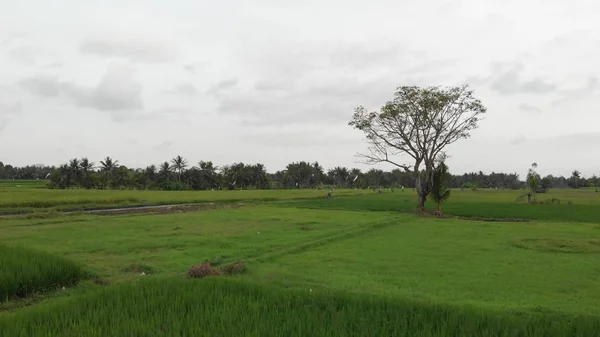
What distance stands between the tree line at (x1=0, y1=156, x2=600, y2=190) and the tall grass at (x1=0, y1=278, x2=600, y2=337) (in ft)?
243

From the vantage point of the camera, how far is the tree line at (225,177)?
9794cm

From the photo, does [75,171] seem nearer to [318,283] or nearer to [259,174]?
[259,174]

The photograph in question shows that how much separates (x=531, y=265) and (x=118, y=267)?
12569 millimetres

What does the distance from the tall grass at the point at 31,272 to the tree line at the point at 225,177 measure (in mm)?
73600

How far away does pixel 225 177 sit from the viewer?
383 ft

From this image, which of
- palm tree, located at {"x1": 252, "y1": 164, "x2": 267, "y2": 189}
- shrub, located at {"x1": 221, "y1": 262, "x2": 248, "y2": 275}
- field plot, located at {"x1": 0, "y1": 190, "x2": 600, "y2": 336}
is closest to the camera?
field plot, located at {"x1": 0, "y1": 190, "x2": 600, "y2": 336}

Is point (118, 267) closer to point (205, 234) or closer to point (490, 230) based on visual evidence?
→ point (205, 234)

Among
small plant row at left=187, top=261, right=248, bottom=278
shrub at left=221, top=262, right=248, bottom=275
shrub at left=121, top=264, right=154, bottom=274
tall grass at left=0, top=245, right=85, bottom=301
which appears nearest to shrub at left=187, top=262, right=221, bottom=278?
small plant row at left=187, top=261, right=248, bottom=278

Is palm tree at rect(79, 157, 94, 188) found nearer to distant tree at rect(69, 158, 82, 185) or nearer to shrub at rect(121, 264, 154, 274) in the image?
distant tree at rect(69, 158, 82, 185)

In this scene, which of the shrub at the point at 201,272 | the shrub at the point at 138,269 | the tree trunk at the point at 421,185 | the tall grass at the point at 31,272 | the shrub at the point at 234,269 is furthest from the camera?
the tree trunk at the point at 421,185

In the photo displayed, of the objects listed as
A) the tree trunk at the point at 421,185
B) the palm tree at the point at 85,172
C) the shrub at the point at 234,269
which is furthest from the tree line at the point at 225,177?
the shrub at the point at 234,269

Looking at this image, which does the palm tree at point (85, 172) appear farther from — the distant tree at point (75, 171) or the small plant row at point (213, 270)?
the small plant row at point (213, 270)

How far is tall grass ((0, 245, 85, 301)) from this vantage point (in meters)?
8.54

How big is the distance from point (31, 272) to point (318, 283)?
21.6 ft
